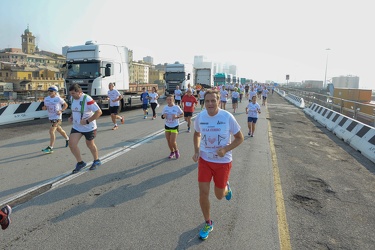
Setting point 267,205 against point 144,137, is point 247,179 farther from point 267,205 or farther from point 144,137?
point 144,137

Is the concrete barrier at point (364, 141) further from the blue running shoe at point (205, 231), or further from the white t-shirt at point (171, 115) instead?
the blue running shoe at point (205, 231)

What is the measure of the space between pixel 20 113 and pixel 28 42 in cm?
15693

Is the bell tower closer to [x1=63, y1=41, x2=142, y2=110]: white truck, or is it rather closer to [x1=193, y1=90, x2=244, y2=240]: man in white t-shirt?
[x1=63, y1=41, x2=142, y2=110]: white truck

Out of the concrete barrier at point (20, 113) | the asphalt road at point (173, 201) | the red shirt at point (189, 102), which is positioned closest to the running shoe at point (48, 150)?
the asphalt road at point (173, 201)

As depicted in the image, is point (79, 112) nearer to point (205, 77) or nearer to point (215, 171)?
point (215, 171)

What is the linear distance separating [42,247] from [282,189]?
3990 mm

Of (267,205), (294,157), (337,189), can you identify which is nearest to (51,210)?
(267,205)

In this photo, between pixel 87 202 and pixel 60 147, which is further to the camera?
pixel 60 147

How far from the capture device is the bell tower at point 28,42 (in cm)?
13957

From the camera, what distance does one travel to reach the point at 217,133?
336 cm

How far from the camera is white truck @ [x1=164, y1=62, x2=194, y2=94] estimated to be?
2552 cm

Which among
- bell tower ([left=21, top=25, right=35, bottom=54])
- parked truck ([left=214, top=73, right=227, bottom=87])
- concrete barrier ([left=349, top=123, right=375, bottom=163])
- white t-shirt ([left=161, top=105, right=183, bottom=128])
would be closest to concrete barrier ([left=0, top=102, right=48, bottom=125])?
white t-shirt ([left=161, top=105, right=183, bottom=128])

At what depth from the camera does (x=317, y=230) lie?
3562mm

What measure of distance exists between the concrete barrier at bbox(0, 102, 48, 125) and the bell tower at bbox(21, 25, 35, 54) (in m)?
153
